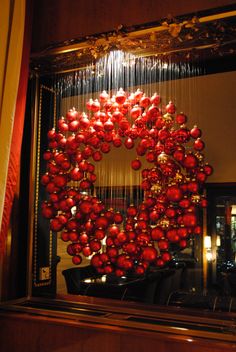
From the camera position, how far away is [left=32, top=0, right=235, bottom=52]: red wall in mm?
1729

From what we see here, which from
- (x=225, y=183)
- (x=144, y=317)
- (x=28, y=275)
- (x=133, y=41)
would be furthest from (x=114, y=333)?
(x=225, y=183)

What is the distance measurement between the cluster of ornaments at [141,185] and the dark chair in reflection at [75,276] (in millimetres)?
1871

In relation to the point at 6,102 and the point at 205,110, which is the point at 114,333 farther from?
the point at 205,110

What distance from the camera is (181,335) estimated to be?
1582 millimetres

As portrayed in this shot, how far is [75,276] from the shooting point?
4699 mm

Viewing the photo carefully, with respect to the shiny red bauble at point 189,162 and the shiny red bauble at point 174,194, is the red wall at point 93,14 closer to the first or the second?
the shiny red bauble at point 189,162

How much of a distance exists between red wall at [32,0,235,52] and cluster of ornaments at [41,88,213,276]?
1.18ft

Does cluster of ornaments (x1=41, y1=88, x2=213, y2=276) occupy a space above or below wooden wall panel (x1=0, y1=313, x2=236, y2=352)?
above

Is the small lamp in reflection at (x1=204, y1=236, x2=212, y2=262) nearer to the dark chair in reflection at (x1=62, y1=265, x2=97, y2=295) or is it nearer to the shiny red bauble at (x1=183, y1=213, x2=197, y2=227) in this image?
the dark chair in reflection at (x1=62, y1=265, x2=97, y2=295)

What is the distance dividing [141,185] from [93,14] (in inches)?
34.3

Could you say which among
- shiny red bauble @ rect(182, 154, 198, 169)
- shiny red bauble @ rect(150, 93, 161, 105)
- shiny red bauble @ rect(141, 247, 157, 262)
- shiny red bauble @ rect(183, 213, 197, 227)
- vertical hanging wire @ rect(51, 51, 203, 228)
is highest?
vertical hanging wire @ rect(51, 51, 203, 228)

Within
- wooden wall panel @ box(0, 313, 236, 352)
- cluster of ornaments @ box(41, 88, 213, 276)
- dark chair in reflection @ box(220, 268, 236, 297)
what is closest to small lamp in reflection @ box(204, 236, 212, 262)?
dark chair in reflection @ box(220, 268, 236, 297)

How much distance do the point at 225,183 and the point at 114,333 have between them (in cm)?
350

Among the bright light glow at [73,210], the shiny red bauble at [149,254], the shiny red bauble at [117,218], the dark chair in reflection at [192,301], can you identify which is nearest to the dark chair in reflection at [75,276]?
the dark chair in reflection at [192,301]
